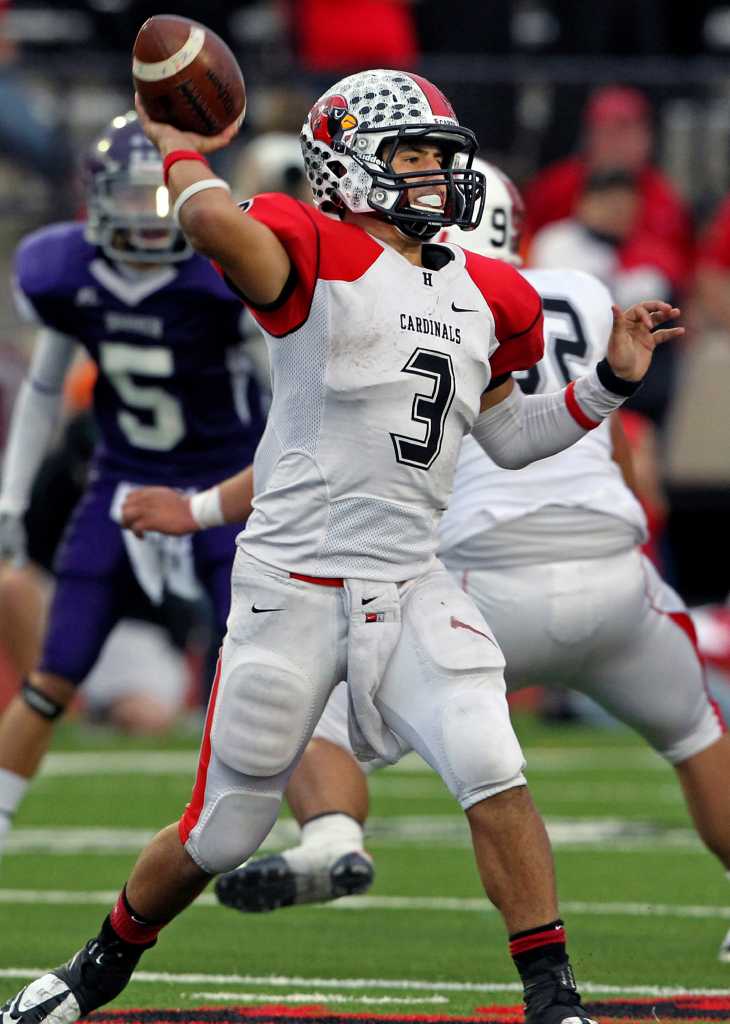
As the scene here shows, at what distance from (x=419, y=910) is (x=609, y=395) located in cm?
202

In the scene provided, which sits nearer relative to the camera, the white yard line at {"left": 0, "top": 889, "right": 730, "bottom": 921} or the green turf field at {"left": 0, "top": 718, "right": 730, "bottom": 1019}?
the green turf field at {"left": 0, "top": 718, "right": 730, "bottom": 1019}

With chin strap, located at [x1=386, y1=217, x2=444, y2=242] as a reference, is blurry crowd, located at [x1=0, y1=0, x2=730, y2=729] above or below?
below

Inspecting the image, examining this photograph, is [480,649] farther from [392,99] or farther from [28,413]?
[28,413]

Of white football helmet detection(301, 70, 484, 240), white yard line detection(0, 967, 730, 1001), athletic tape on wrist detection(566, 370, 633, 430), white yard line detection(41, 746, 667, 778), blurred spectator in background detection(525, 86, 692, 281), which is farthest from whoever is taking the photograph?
blurred spectator in background detection(525, 86, 692, 281)

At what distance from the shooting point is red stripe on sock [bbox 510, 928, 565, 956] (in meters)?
3.64

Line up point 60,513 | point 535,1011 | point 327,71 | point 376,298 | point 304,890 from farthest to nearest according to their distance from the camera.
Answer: point 327,71
point 60,513
point 304,890
point 376,298
point 535,1011

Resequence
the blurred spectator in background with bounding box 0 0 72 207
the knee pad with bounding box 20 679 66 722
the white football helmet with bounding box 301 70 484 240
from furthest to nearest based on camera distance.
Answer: the blurred spectator in background with bounding box 0 0 72 207, the knee pad with bounding box 20 679 66 722, the white football helmet with bounding box 301 70 484 240

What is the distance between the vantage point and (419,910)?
5.57 m

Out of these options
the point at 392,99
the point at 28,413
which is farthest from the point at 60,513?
the point at 392,99

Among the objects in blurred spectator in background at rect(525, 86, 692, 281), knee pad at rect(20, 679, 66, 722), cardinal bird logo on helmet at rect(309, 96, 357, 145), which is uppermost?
cardinal bird logo on helmet at rect(309, 96, 357, 145)

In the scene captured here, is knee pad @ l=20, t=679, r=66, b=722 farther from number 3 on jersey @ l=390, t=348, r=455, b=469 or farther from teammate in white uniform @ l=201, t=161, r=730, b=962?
number 3 on jersey @ l=390, t=348, r=455, b=469

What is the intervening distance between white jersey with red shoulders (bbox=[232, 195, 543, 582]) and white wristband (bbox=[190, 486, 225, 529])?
0.48 metres

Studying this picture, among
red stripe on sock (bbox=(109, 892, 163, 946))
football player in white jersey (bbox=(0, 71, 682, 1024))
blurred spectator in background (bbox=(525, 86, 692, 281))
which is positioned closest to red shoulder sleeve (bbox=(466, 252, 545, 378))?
football player in white jersey (bbox=(0, 71, 682, 1024))

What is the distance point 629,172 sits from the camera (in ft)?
32.2
